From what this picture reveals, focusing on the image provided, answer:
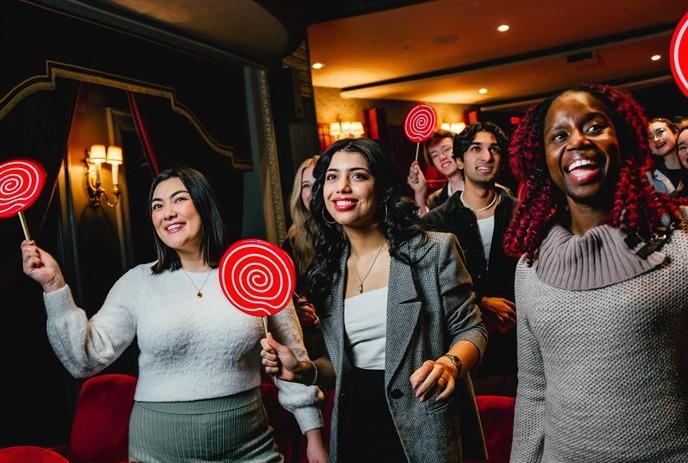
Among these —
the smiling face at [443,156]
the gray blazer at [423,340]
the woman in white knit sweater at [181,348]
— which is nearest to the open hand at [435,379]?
the gray blazer at [423,340]

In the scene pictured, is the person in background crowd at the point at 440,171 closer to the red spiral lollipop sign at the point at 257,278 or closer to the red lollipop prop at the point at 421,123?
the red lollipop prop at the point at 421,123

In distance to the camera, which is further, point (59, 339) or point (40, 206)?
point (40, 206)

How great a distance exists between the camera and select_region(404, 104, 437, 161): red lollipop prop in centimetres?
382

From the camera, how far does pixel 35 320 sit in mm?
4719

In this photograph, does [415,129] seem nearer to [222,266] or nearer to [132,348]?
[222,266]

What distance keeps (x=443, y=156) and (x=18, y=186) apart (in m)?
3.02

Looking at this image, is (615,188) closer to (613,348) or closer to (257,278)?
(613,348)

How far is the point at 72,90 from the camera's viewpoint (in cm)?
423

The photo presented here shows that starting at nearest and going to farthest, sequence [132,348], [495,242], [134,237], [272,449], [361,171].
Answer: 1. [361,171]
2. [272,449]
3. [495,242]
4. [132,348]
5. [134,237]

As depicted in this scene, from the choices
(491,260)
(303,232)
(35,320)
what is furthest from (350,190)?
(35,320)

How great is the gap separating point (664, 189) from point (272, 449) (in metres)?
3.24

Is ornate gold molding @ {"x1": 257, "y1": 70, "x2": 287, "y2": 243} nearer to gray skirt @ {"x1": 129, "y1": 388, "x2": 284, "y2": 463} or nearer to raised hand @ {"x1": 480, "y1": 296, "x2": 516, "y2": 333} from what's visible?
raised hand @ {"x1": 480, "y1": 296, "x2": 516, "y2": 333}

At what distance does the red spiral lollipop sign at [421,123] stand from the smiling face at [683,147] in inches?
64.9

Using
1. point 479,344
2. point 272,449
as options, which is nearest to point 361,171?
point 479,344
